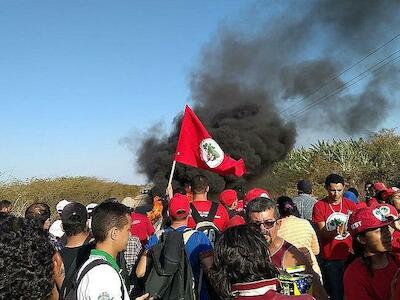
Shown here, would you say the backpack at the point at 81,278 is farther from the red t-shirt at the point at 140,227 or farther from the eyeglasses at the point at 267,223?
the red t-shirt at the point at 140,227

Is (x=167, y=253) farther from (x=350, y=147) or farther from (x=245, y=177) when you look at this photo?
(x=350, y=147)

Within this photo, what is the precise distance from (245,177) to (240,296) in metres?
19.6

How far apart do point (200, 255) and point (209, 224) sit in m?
0.84

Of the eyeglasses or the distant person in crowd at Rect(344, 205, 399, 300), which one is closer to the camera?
the distant person in crowd at Rect(344, 205, 399, 300)

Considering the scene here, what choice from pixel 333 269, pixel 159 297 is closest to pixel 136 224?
pixel 159 297

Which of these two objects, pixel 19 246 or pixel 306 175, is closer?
pixel 19 246

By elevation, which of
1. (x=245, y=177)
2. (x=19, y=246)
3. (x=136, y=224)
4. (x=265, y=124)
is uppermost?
(x=265, y=124)

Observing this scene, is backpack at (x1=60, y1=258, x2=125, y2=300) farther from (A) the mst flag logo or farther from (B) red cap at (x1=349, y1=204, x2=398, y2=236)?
(A) the mst flag logo

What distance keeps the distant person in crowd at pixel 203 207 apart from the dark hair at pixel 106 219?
201 cm

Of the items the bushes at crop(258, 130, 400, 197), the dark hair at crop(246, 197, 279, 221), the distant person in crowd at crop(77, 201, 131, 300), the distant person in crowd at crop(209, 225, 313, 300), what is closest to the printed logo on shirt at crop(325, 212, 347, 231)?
the dark hair at crop(246, 197, 279, 221)

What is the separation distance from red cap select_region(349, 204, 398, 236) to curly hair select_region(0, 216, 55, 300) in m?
2.11

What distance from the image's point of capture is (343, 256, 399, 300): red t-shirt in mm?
2977

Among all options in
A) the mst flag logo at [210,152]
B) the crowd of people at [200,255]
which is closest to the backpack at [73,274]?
the crowd of people at [200,255]

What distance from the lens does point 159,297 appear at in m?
4.07
